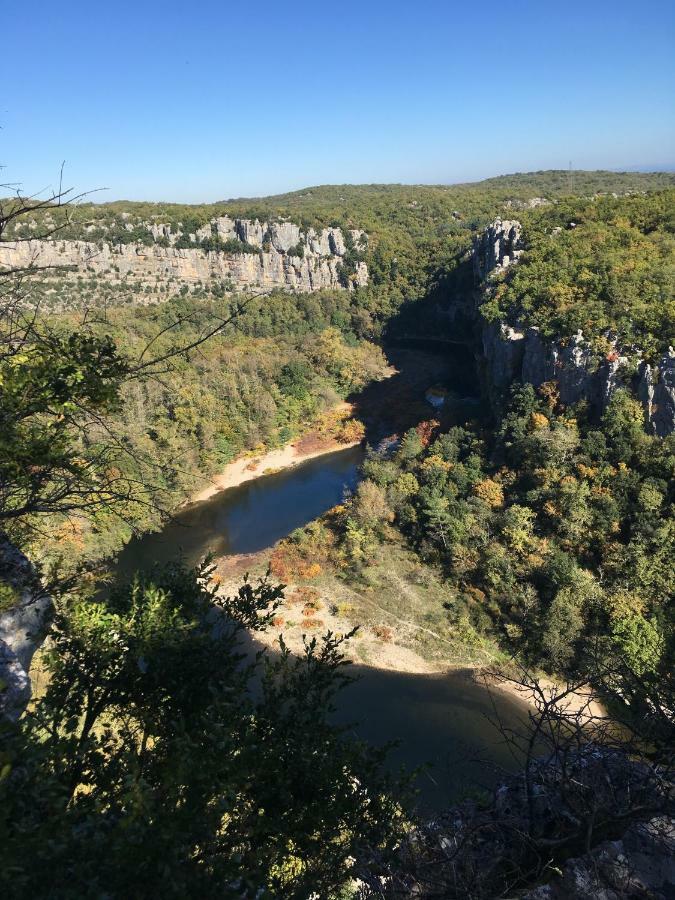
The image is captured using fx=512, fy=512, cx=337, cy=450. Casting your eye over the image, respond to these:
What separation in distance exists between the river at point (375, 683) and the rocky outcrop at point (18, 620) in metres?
1.28

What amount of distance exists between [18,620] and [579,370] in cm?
2326

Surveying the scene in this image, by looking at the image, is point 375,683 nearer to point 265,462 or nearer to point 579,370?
point 579,370

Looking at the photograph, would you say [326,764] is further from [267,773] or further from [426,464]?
[426,464]

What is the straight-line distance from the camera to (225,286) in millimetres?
61250

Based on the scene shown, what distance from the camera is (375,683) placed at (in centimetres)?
1723

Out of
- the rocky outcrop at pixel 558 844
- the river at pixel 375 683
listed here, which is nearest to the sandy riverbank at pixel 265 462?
the river at pixel 375 683

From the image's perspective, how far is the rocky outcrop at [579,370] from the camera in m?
19.3

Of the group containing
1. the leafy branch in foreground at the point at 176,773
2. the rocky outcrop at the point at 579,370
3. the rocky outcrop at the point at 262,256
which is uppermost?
the rocky outcrop at the point at 262,256

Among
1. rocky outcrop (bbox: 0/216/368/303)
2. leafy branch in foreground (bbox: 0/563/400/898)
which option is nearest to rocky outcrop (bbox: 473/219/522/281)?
rocky outcrop (bbox: 0/216/368/303)

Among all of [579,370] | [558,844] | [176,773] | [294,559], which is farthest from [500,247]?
[176,773]

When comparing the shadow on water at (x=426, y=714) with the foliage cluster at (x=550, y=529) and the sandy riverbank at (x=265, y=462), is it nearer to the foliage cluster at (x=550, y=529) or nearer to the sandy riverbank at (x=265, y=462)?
the foliage cluster at (x=550, y=529)

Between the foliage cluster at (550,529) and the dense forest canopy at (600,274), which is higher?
the dense forest canopy at (600,274)

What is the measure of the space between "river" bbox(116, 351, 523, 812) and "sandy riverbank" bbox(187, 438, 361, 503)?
54 cm

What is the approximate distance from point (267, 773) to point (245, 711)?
572 mm
